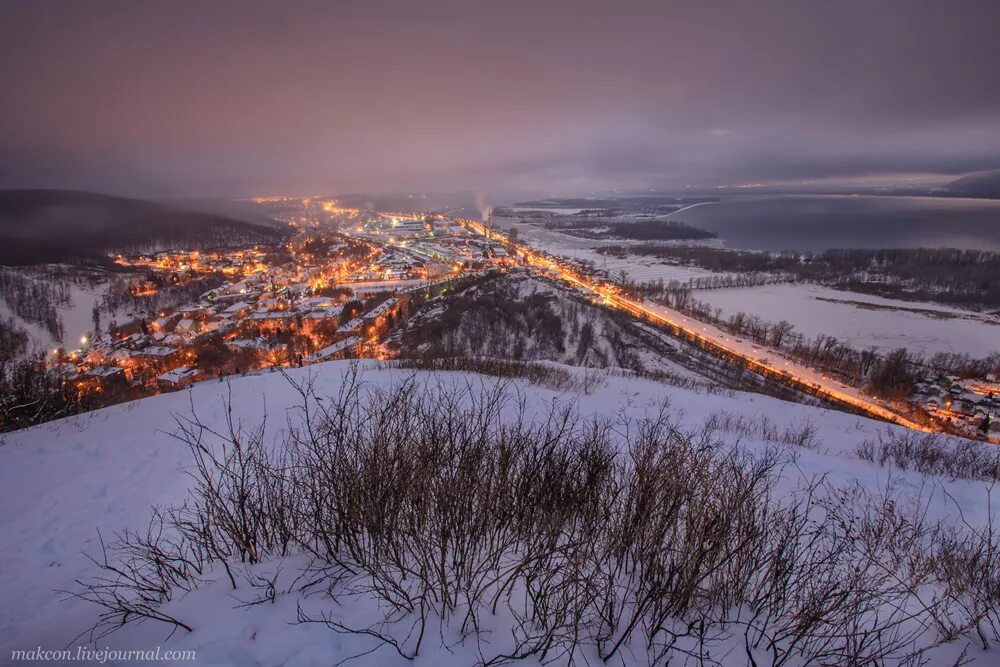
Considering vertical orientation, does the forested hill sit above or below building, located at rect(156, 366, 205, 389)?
above

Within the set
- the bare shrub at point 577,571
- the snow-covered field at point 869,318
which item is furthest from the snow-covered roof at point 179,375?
the snow-covered field at point 869,318

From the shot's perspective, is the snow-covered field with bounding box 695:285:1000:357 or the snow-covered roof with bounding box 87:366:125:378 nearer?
the snow-covered roof with bounding box 87:366:125:378

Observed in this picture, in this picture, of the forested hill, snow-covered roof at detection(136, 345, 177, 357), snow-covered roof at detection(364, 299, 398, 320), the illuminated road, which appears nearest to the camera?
the illuminated road

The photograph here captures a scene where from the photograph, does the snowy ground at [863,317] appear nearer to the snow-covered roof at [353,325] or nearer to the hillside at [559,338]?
the hillside at [559,338]

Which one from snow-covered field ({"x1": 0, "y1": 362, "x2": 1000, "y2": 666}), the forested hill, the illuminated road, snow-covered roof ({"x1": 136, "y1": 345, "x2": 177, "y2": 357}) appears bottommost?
the illuminated road

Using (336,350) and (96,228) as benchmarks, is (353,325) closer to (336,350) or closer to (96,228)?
(336,350)

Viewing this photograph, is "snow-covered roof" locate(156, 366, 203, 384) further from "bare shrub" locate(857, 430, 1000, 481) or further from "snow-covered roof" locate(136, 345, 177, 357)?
"bare shrub" locate(857, 430, 1000, 481)

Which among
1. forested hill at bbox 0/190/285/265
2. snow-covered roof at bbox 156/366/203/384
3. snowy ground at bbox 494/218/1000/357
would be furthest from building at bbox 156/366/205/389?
forested hill at bbox 0/190/285/265

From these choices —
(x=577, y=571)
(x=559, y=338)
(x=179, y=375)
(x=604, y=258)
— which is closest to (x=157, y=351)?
(x=179, y=375)

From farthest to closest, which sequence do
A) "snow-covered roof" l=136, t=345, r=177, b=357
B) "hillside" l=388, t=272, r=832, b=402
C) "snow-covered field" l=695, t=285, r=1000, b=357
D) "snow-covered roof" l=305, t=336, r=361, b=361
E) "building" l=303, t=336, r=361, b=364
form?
"snow-covered field" l=695, t=285, r=1000, b=357, "snow-covered roof" l=136, t=345, r=177, b=357, "hillside" l=388, t=272, r=832, b=402, "snow-covered roof" l=305, t=336, r=361, b=361, "building" l=303, t=336, r=361, b=364
